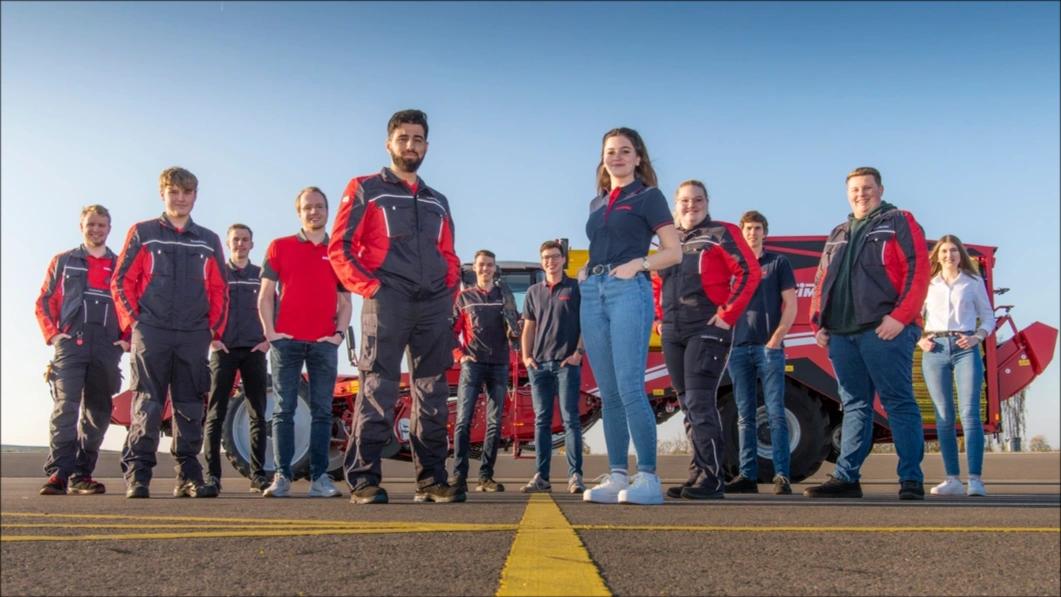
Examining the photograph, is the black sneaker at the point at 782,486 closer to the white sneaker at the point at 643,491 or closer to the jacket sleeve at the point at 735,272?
the jacket sleeve at the point at 735,272

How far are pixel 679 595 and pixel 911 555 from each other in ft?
3.55

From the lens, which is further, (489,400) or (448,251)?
(489,400)

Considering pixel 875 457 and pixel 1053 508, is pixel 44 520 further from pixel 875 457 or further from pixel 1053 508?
pixel 875 457

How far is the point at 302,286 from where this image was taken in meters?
6.26

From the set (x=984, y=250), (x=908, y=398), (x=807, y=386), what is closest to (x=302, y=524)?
(x=908, y=398)

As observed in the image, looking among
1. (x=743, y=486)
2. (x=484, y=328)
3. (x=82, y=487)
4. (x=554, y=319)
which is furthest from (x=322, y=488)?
(x=743, y=486)

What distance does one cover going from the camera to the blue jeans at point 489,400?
684cm

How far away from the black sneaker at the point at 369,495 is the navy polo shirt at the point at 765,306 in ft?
9.12

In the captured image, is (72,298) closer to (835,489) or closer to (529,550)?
(529,550)

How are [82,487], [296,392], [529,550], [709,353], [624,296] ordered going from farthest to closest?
1. [82,487]
2. [296,392]
3. [709,353]
4. [624,296]
5. [529,550]

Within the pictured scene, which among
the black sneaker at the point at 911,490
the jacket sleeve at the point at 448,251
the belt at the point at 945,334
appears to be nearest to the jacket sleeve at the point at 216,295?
the jacket sleeve at the point at 448,251

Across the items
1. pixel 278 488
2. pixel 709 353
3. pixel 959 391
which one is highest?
pixel 709 353

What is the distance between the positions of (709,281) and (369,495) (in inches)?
89.2

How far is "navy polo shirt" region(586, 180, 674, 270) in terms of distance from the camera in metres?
4.72
